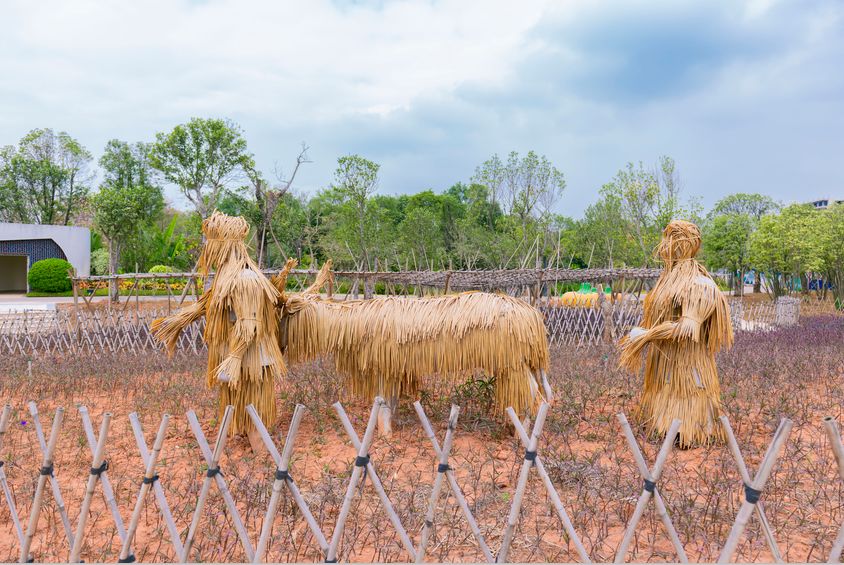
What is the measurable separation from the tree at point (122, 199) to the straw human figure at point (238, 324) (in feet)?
44.6

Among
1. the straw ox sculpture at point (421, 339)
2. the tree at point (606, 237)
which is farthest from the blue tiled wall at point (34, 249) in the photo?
the straw ox sculpture at point (421, 339)

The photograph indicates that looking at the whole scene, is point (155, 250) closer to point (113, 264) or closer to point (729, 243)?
point (113, 264)

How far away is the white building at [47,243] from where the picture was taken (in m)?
24.2

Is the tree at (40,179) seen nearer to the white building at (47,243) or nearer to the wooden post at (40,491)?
the white building at (47,243)

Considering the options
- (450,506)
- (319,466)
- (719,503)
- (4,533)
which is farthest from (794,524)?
(4,533)

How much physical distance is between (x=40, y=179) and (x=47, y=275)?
8789 millimetres

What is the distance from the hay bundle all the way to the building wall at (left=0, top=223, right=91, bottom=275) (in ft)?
79.6

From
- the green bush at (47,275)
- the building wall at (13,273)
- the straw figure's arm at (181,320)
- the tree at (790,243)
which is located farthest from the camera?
the building wall at (13,273)

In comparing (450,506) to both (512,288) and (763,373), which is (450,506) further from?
(512,288)

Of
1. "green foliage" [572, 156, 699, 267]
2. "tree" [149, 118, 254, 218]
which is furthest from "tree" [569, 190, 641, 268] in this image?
"tree" [149, 118, 254, 218]

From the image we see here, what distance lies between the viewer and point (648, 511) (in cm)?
326

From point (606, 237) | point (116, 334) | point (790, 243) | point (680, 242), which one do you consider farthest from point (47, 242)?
point (790, 243)

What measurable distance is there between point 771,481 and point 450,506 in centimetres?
209

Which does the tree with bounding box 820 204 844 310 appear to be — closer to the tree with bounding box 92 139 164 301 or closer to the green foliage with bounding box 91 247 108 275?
the tree with bounding box 92 139 164 301
